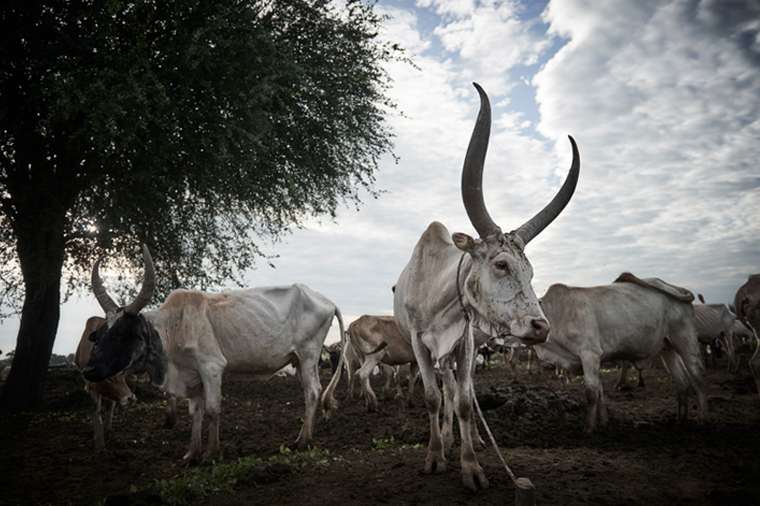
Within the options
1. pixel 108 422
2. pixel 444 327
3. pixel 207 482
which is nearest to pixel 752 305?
pixel 444 327

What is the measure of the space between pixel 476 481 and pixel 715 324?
47.1ft

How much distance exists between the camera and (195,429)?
6.30 meters

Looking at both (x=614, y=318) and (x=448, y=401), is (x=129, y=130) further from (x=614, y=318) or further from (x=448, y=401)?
(x=614, y=318)

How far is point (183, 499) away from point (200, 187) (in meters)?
8.82

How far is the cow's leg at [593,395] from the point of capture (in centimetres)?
696

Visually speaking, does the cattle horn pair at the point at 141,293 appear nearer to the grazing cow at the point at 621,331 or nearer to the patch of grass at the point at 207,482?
Result: the patch of grass at the point at 207,482

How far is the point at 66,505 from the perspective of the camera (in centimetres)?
459

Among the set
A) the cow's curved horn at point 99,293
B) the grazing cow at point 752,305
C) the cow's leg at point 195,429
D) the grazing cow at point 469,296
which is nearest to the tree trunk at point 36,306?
the cow's curved horn at point 99,293

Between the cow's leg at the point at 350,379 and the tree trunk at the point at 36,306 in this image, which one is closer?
the tree trunk at the point at 36,306

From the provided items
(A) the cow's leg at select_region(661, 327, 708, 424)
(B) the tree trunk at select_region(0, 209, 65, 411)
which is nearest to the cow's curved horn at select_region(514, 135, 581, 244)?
(A) the cow's leg at select_region(661, 327, 708, 424)

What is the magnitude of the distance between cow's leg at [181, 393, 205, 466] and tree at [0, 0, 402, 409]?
5.19 meters

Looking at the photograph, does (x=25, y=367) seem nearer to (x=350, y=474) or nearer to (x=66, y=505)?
(x=66, y=505)

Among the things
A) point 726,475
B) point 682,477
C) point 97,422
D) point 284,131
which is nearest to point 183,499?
point 97,422

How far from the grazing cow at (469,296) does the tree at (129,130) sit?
681 cm
